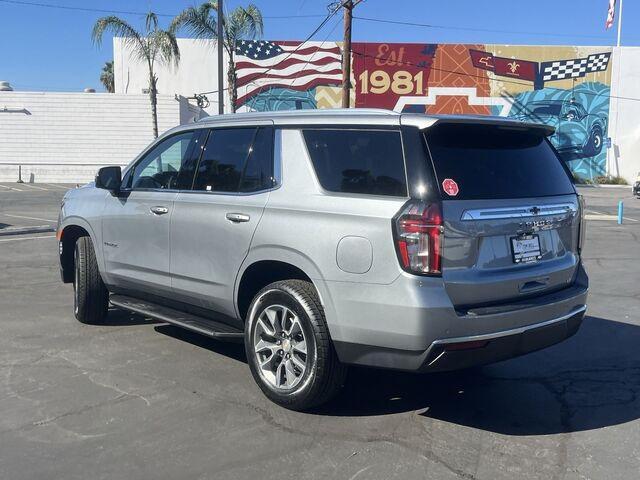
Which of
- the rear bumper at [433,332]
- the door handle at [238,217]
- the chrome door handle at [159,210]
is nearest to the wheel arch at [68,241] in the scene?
the chrome door handle at [159,210]

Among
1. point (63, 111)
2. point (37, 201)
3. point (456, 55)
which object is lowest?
point (37, 201)

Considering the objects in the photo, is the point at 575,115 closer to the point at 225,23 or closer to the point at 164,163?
the point at 225,23

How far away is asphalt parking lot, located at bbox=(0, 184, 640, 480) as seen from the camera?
364cm

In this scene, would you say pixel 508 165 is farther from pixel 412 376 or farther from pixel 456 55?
pixel 456 55

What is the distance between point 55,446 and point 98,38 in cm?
2315

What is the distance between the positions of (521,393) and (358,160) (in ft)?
7.01

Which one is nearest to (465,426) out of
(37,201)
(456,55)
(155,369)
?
(155,369)

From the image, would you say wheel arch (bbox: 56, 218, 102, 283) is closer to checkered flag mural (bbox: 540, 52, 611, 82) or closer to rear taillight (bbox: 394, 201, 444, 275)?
rear taillight (bbox: 394, 201, 444, 275)

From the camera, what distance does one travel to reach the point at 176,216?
5.20 m

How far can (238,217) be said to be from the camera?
183 inches

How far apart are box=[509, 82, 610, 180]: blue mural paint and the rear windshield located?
3953cm

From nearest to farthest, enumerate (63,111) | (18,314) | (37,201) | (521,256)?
(521,256) < (18,314) < (37,201) < (63,111)

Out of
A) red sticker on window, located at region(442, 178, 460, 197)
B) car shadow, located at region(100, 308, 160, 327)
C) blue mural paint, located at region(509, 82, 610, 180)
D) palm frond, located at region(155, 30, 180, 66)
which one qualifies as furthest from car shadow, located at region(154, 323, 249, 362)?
blue mural paint, located at region(509, 82, 610, 180)

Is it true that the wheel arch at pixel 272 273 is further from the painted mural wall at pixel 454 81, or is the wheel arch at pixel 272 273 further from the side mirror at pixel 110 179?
the painted mural wall at pixel 454 81
